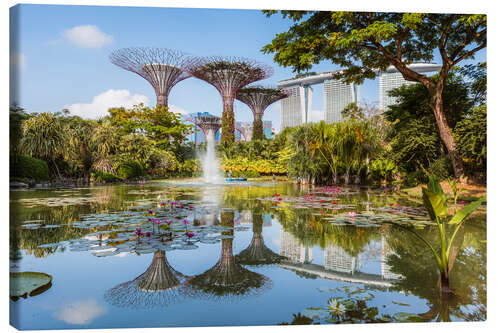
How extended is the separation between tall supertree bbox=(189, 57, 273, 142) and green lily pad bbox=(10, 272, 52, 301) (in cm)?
762

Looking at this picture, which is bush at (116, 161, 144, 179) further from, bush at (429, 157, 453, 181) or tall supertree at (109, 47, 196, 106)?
bush at (429, 157, 453, 181)

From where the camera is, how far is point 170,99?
11031mm

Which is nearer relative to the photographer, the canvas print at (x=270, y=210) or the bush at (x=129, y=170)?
the canvas print at (x=270, y=210)

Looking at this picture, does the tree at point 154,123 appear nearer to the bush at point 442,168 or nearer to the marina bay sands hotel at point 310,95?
the marina bay sands hotel at point 310,95

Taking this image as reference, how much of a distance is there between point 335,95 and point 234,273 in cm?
570

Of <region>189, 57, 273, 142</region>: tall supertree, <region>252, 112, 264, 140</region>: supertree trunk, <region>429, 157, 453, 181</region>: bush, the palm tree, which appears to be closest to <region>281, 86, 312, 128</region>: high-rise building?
<region>189, 57, 273, 142</region>: tall supertree

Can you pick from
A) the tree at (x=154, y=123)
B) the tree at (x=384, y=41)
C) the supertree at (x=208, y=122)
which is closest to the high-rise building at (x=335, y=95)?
the tree at (x=384, y=41)

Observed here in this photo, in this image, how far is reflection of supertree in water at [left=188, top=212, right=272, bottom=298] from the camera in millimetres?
1805

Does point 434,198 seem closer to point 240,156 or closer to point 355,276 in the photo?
point 355,276

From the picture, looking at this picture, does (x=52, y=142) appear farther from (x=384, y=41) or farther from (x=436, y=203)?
(x=436, y=203)

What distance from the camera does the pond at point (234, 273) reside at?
5.32 feet

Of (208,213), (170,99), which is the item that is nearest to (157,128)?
(170,99)

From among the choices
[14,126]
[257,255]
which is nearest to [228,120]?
[14,126]
